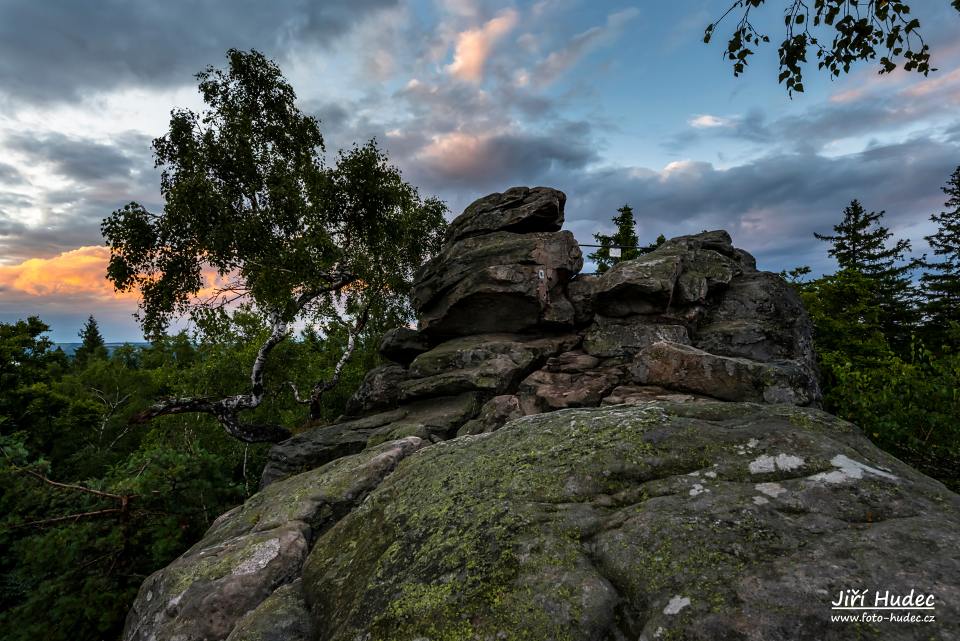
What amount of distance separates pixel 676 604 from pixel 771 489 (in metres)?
2.03

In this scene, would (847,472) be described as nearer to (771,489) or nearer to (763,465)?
(763,465)

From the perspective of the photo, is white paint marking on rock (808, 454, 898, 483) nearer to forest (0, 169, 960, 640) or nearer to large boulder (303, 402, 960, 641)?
large boulder (303, 402, 960, 641)

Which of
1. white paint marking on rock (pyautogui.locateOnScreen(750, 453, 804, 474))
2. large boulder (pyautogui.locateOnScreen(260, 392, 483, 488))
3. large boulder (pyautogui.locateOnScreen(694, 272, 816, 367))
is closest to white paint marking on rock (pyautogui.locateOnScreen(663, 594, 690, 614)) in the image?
white paint marking on rock (pyautogui.locateOnScreen(750, 453, 804, 474))

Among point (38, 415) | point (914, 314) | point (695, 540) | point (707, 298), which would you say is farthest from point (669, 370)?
point (914, 314)

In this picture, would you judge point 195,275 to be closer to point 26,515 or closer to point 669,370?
point 26,515

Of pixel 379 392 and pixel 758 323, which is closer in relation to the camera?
pixel 758 323

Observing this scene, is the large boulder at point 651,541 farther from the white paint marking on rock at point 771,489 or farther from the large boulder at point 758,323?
the large boulder at point 758,323

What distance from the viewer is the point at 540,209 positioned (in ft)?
70.5

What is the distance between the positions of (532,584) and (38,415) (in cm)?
3733

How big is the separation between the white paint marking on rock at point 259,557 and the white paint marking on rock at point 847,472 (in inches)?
283

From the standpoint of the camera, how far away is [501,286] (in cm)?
1814

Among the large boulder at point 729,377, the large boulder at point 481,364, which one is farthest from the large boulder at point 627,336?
the large boulder at point 729,377

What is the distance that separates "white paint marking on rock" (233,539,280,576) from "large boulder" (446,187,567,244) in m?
17.3

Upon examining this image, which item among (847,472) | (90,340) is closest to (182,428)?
(847,472)
